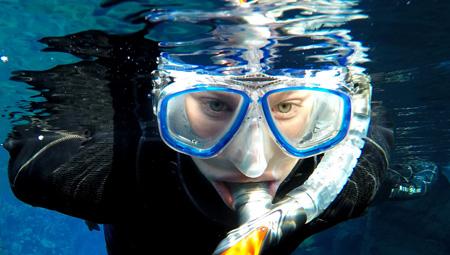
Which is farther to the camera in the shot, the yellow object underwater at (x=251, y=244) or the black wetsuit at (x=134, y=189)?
the black wetsuit at (x=134, y=189)

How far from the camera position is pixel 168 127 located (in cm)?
360

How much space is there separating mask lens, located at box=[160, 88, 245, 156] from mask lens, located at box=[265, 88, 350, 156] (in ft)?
1.27

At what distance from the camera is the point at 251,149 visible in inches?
126

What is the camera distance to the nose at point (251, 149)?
3098 millimetres

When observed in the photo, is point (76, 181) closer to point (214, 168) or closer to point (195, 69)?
point (214, 168)

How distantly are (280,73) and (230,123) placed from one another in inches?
111

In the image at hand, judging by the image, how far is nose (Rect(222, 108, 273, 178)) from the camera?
310 centimetres

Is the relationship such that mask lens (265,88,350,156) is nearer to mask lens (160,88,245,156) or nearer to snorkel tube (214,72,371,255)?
snorkel tube (214,72,371,255)

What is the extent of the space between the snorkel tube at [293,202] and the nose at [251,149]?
8.5 inches

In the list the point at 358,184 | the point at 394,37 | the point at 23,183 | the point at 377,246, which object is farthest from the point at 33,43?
the point at 377,246

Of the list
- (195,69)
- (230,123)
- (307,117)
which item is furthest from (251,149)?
(195,69)

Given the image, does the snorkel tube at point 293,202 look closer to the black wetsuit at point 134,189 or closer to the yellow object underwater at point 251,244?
the yellow object underwater at point 251,244

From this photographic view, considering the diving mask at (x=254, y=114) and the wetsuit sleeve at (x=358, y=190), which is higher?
the diving mask at (x=254, y=114)

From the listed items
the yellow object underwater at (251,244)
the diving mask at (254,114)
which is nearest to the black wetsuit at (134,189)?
the diving mask at (254,114)
